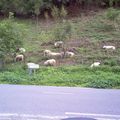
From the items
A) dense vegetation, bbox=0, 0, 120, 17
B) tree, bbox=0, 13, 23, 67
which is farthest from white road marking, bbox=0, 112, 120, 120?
dense vegetation, bbox=0, 0, 120, 17

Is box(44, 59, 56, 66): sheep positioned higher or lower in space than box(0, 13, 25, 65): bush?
lower

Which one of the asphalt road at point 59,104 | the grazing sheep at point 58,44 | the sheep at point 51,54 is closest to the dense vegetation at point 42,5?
the grazing sheep at point 58,44

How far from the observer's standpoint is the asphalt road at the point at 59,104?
31.4 ft

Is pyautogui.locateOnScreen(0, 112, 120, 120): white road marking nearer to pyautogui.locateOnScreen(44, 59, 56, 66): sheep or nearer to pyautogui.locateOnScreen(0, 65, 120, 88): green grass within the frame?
pyautogui.locateOnScreen(0, 65, 120, 88): green grass

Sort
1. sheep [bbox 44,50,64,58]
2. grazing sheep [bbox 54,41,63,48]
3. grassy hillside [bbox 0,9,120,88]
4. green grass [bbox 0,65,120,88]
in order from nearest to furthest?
1. green grass [bbox 0,65,120,88]
2. grassy hillside [bbox 0,9,120,88]
3. sheep [bbox 44,50,64,58]
4. grazing sheep [bbox 54,41,63,48]

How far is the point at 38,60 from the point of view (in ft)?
67.9

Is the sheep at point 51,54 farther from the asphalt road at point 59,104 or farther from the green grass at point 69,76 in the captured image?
the asphalt road at point 59,104

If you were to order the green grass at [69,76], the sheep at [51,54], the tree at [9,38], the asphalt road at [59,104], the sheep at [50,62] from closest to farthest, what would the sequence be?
the asphalt road at [59,104]
the green grass at [69,76]
the sheep at [50,62]
the tree at [9,38]
the sheep at [51,54]

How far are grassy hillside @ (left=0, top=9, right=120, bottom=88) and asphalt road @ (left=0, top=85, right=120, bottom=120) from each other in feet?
7.83

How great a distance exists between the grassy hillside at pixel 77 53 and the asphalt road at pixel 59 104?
239cm

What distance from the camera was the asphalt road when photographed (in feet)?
31.4

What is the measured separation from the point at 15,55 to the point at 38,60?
126 centimetres

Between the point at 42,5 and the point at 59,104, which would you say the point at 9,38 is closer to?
the point at 42,5

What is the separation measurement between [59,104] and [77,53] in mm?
10106
